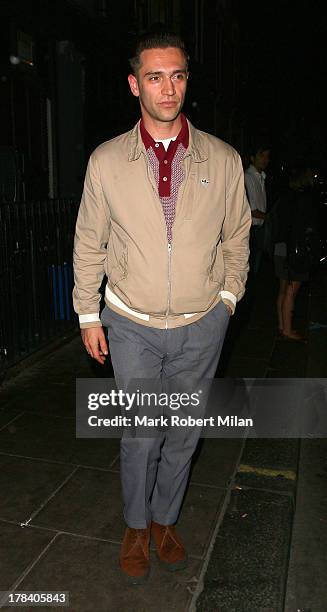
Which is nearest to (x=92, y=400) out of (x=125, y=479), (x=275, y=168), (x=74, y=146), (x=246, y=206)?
(x=125, y=479)

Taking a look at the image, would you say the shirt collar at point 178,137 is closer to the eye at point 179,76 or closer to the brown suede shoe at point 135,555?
the eye at point 179,76

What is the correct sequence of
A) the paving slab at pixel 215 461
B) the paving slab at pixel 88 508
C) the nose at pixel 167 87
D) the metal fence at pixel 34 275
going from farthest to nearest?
the metal fence at pixel 34 275
the paving slab at pixel 215 461
the paving slab at pixel 88 508
the nose at pixel 167 87

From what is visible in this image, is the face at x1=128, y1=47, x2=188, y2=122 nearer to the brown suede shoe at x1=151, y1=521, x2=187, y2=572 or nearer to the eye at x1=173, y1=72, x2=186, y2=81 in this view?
the eye at x1=173, y1=72, x2=186, y2=81

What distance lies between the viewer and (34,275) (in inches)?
240

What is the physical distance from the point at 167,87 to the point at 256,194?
4965 mm

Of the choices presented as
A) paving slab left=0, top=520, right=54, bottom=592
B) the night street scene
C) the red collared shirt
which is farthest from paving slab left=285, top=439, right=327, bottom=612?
the red collared shirt

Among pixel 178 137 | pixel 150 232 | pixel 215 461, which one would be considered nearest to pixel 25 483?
pixel 215 461

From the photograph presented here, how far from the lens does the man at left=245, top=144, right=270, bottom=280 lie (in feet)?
24.0

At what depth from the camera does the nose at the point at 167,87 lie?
258cm

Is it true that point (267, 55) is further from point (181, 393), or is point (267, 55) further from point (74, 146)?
point (181, 393)

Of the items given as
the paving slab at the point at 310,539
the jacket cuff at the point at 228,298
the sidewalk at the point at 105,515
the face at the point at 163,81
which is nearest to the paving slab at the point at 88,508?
the sidewalk at the point at 105,515

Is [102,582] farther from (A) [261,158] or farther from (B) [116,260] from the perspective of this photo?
(A) [261,158]

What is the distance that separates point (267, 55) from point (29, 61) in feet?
75.8

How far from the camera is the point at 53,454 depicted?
4.21 m
